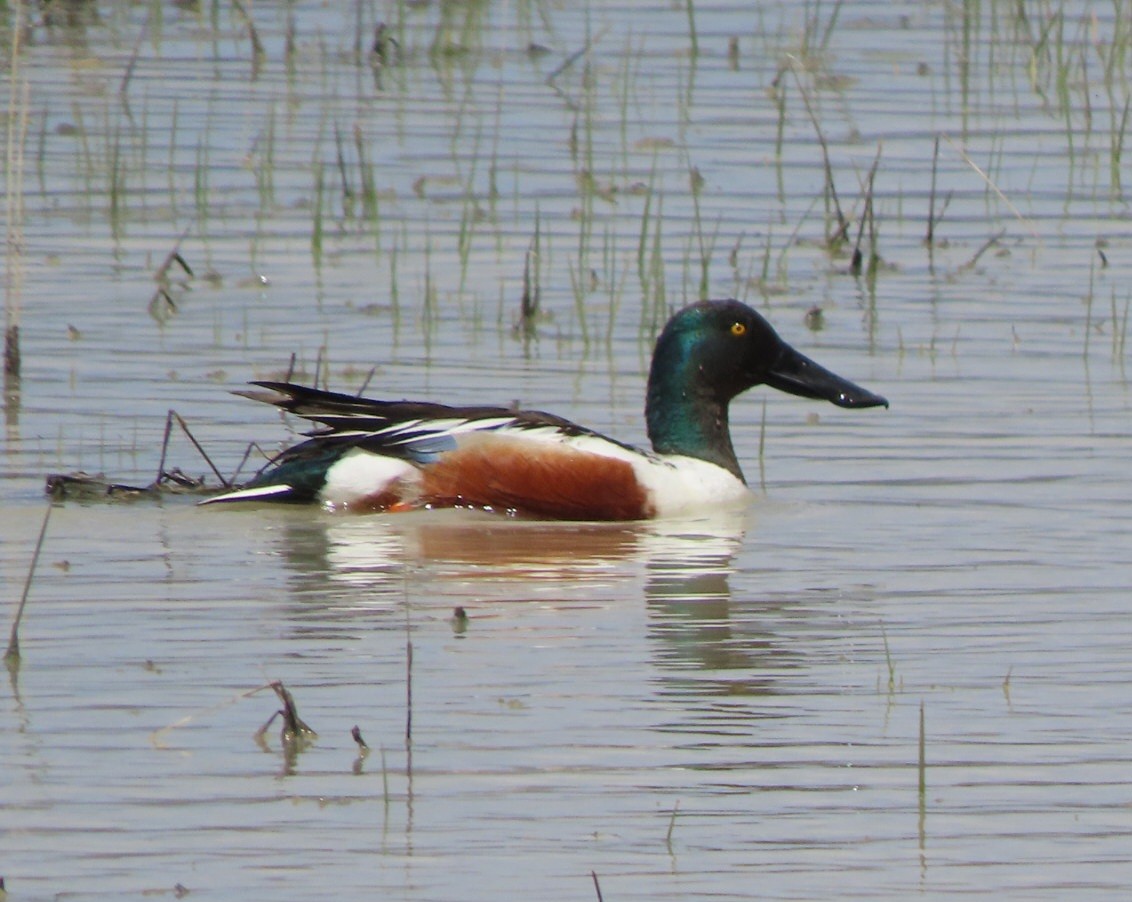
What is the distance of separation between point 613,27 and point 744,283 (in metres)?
6.64

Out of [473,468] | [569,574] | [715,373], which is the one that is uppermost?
[715,373]

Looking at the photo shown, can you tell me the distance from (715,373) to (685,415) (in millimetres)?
180

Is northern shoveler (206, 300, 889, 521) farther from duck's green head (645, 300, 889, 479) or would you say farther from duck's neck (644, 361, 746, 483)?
duck's green head (645, 300, 889, 479)

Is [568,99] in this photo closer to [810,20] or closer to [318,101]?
[318,101]

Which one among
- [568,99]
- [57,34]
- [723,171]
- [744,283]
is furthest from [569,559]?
[57,34]

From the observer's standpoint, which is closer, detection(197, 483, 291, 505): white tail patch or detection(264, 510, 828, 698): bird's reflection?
detection(264, 510, 828, 698): bird's reflection

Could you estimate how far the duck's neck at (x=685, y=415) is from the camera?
8.52 m

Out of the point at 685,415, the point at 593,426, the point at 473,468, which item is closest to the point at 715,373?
the point at 685,415

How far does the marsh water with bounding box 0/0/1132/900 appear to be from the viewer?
478 centimetres

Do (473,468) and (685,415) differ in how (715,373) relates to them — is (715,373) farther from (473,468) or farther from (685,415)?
(473,468)

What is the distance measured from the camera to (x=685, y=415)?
861 centimetres

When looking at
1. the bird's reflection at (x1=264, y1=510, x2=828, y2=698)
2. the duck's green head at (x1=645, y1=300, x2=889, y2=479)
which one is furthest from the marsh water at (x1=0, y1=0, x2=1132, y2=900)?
the duck's green head at (x1=645, y1=300, x2=889, y2=479)

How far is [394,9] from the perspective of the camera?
18297 mm

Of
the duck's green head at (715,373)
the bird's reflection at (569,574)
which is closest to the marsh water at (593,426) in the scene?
the bird's reflection at (569,574)
